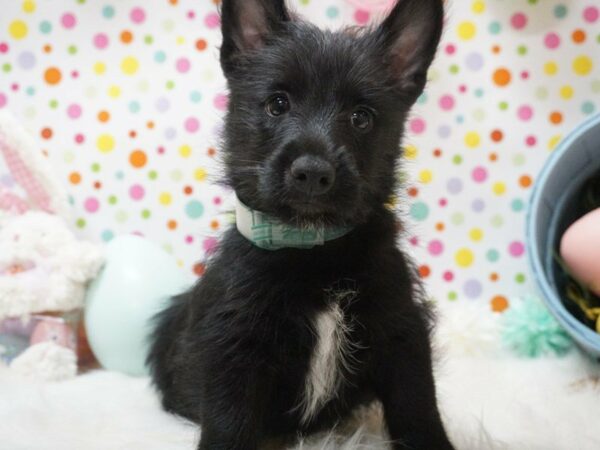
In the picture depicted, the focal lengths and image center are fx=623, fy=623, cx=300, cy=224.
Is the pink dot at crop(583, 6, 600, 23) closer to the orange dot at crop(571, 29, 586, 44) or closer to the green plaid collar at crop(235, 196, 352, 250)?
the orange dot at crop(571, 29, 586, 44)

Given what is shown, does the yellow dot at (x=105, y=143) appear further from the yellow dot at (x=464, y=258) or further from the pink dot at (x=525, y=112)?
the pink dot at (x=525, y=112)

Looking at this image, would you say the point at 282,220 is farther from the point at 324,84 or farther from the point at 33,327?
the point at 33,327

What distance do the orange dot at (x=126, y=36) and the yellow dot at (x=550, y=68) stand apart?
1.99m

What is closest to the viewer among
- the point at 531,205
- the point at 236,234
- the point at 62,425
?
the point at 236,234

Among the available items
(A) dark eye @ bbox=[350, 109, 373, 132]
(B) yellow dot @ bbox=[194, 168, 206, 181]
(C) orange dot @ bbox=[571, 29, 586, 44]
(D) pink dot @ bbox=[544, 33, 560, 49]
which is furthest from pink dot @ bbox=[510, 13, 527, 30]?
(A) dark eye @ bbox=[350, 109, 373, 132]

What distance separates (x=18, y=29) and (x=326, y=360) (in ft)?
7.90

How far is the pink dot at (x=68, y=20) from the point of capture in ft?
9.78

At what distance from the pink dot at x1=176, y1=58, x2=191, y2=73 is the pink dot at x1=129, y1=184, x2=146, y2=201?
1.97 feet

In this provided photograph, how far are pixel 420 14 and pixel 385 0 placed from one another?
1.28 meters

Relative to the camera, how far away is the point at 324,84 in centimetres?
150

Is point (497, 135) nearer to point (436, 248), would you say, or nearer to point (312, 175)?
point (436, 248)

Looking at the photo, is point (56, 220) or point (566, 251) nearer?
point (566, 251)

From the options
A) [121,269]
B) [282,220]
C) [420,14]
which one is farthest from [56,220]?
[420,14]

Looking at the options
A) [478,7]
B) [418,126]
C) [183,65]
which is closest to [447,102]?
[418,126]
